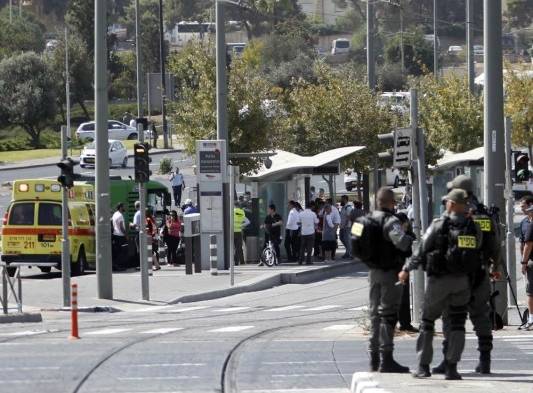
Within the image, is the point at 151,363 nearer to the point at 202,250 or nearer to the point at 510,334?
the point at 510,334

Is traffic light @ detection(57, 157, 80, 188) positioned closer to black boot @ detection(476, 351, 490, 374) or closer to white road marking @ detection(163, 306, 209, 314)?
white road marking @ detection(163, 306, 209, 314)

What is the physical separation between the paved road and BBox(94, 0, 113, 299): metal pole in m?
2.71

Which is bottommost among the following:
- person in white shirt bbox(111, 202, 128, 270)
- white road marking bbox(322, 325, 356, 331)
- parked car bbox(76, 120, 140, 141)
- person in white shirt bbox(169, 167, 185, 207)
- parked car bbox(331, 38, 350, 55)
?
white road marking bbox(322, 325, 356, 331)

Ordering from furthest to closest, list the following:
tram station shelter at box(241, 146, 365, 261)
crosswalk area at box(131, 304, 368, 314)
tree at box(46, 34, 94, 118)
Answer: tree at box(46, 34, 94, 118), tram station shelter at box(241, 146, 365, 261), crosswalk area at box(131, 304, 368, 314)

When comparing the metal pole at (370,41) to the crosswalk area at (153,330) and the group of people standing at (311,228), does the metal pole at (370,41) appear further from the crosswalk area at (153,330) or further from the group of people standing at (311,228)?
the crosswalk area at (153,330)

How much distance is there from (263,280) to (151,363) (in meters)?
16.7

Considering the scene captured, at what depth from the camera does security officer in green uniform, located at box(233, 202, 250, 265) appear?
3741cm

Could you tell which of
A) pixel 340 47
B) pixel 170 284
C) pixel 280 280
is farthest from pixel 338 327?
pixel 340 47

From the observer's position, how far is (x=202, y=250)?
121 ft

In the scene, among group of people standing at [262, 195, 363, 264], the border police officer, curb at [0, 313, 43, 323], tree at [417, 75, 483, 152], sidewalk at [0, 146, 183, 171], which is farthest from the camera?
sidewalk at [0, 146, 183, 171]

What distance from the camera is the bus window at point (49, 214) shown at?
3612cm

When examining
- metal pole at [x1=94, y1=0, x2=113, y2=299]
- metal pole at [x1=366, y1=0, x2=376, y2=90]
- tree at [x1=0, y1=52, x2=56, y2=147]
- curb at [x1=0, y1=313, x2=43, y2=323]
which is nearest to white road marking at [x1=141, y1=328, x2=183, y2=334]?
curb at [x1=0, y1=313, x2=43, y2=323]

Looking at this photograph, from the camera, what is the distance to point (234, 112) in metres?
42.3

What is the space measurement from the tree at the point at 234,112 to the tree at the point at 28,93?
4004 centimetres
